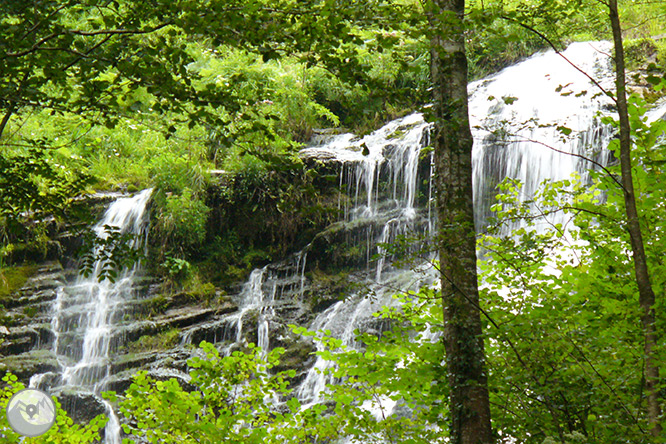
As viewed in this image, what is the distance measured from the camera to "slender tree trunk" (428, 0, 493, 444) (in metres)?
3.48

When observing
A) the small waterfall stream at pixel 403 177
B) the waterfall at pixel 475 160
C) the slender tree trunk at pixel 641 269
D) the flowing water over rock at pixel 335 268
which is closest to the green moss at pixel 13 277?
the flowing water over rock at pixel 335 268

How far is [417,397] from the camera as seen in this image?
4.35m

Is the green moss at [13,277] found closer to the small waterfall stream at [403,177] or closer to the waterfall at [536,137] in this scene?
the small waterfall stream at [403,177]

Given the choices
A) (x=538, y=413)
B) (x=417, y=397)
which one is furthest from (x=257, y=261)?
(x=538, y=413)

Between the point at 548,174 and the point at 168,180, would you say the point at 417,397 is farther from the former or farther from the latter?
the point at 168,180

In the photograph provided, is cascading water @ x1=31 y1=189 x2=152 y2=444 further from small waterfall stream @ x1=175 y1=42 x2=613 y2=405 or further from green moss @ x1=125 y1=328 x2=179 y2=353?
small waterfall stream @ x1=175 y1=42 x2=613 y2=405

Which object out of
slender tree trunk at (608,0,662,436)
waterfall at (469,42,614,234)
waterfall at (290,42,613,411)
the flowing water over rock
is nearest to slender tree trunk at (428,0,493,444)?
slender tree trunk at (608,0,662,436)

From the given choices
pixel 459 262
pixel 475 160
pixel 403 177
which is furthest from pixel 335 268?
pixel 459 262

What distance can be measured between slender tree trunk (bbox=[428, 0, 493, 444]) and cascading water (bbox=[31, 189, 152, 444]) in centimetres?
726

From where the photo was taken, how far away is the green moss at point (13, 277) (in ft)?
36.4

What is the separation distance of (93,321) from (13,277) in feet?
6.24

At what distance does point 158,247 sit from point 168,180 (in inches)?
56.7

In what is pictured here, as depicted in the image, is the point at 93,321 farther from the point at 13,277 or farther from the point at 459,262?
the point at 459,262

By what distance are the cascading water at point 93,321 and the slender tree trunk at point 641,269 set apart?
8.22m
